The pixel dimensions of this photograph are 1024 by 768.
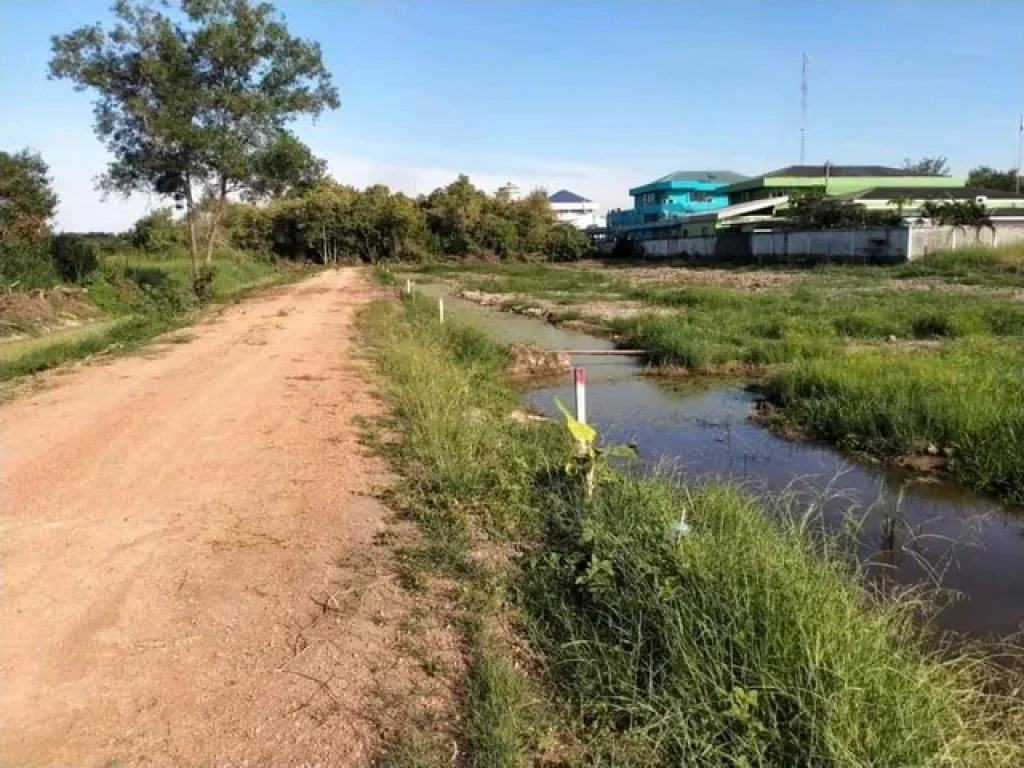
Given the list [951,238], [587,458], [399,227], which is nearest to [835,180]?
[951,238]

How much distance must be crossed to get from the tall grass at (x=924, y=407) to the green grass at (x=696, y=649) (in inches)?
138

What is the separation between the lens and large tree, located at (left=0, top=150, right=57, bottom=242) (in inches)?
862

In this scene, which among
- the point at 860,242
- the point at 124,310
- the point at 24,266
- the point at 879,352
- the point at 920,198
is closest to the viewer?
the point at 879,352

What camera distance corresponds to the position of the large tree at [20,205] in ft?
71.8

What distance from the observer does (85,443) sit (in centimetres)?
799

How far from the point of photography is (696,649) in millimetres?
3646

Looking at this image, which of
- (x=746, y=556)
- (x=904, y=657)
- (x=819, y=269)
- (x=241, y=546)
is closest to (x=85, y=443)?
(x=241, y=546)

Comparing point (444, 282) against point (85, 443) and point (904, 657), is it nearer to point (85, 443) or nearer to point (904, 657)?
point (85, 443)

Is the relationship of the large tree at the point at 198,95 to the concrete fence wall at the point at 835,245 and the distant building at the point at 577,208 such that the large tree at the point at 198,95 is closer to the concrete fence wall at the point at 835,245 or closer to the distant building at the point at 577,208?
the concrete fence wall at the point at 835,245

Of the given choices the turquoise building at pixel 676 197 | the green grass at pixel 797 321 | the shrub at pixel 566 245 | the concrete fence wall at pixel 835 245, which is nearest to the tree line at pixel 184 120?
the green grass at pixel 797 321

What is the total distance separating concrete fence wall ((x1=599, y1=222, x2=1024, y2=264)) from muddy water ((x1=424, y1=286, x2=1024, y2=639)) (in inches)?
1170

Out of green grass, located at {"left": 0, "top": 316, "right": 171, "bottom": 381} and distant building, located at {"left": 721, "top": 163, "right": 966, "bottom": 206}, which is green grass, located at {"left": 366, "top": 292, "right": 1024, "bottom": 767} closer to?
green grass, located at {"left": 0, "top": 316, "right": 171, "bottom": 381}

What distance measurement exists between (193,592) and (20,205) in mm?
22786

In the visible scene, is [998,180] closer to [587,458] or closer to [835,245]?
[835,245]
